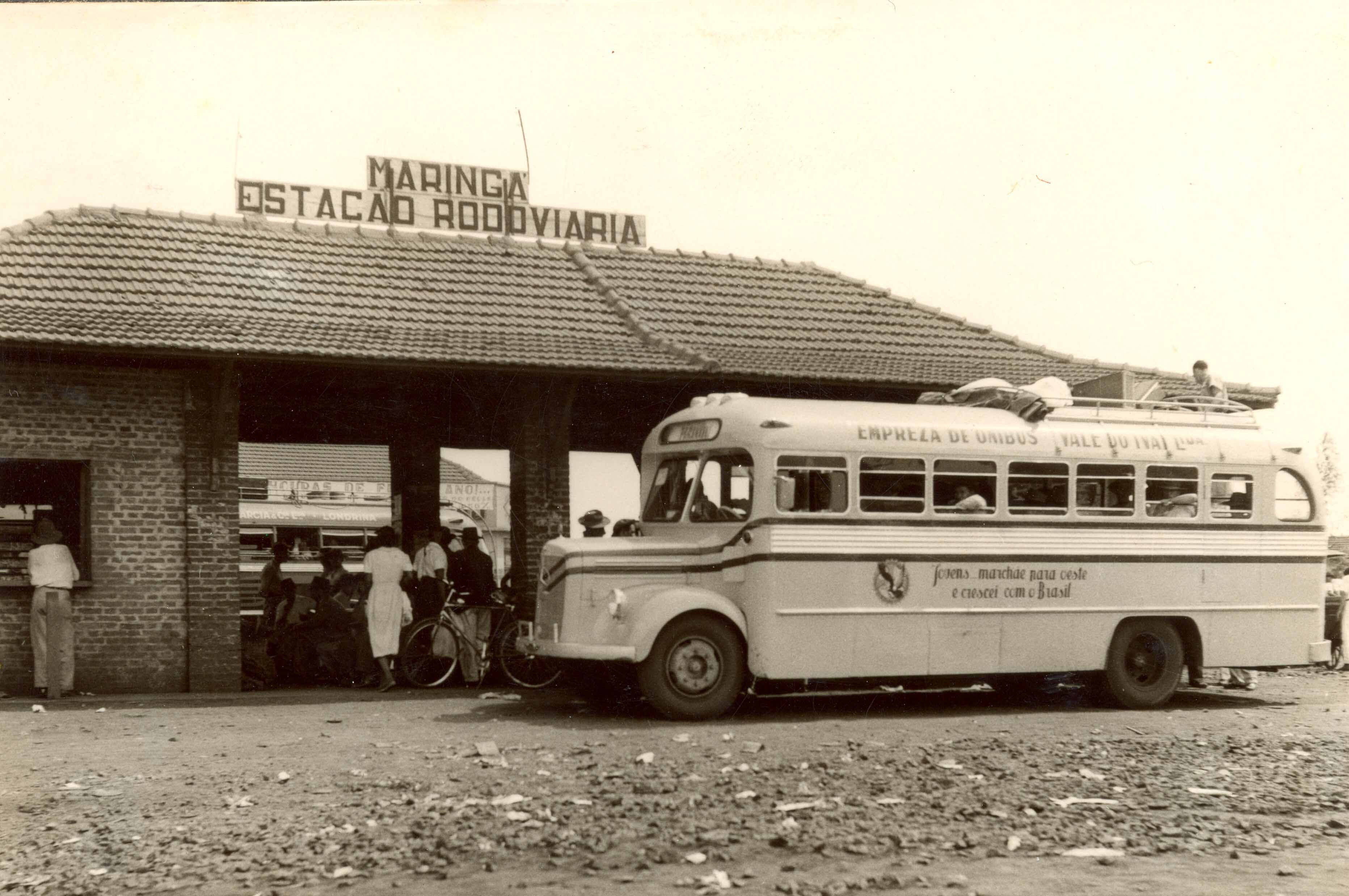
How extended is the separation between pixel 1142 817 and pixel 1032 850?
1193 millimetres

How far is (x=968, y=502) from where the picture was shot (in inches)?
550

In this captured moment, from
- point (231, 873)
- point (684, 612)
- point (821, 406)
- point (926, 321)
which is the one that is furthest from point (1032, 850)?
point (926, 321)

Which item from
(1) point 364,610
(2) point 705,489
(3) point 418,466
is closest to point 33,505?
(1) point 364,610

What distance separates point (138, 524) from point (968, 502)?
815 centimetres

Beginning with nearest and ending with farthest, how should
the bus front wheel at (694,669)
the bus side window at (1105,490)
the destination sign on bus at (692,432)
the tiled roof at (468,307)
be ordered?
the bus front wheel at (694,669) → the destination sign on bus at (692,432) → the bus side window at (1105,490) → the tiled roof at (468,307)

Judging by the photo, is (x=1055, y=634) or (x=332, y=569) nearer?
(x=1055, y=634)

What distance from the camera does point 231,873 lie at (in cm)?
706

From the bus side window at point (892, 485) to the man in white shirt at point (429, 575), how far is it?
516cm

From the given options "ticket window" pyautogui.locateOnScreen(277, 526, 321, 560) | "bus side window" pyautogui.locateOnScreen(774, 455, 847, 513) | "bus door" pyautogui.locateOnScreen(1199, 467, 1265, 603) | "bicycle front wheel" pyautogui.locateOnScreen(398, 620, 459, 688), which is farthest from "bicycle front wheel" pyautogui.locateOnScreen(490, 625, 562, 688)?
"ticket window" pyautogui.locateOnScreen(277, 526, 321, 560)

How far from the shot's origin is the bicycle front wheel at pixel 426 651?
52.3 ft

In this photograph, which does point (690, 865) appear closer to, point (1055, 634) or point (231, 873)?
point (231, 873)

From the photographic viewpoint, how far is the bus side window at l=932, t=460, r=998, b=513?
13.8 m

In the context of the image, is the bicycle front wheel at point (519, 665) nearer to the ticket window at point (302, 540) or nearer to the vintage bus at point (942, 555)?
the vintage bus at point (942, 555)

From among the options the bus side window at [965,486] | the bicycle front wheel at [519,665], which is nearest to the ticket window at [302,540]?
the bicycle front wheel at [519,665]
